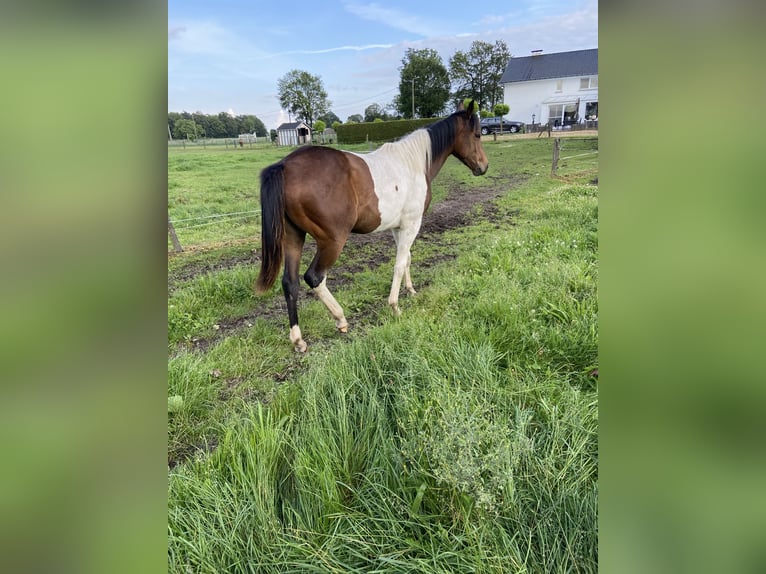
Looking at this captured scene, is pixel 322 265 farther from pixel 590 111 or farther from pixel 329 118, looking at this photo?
pixel 590 111

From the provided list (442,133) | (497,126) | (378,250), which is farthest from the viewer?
(378,250)

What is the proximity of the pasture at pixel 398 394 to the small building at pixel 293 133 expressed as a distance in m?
0.12

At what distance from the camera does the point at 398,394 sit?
2.04 meters

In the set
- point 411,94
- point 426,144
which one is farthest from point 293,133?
point 426,144

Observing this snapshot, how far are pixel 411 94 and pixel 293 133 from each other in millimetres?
943

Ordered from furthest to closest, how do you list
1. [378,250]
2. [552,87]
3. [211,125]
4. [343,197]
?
1. [378,250]
2. [343,197]
3. [552,87]
4. [211,125]

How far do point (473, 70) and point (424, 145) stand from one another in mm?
768

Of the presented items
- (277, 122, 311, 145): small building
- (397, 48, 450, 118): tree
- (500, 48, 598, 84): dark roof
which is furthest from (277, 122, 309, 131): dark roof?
(500, 48, 598, 84): dark roof

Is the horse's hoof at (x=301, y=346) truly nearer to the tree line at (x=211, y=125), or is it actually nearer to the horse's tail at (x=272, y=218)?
the horse's tail at (x=272, y=218)

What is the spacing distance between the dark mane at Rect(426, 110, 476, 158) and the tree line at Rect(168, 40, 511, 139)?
18 centimetres

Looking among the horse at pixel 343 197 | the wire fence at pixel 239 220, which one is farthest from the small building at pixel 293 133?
the wire fence at pixel 239 220

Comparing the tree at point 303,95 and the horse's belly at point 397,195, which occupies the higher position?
the tree at point 303,95

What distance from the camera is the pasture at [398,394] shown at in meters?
1.41

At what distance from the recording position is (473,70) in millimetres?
2742
